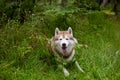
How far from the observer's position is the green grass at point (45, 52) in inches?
253

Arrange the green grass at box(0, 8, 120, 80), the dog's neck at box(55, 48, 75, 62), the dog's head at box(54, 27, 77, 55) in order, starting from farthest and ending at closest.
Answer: the dog's neck at box(55, 48, 75, 62), the dog's head at box(54, 27, 77, 55), the green grass at box(0, 8, 120, 80)

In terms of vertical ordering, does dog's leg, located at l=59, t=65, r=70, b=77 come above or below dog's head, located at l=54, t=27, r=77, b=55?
below

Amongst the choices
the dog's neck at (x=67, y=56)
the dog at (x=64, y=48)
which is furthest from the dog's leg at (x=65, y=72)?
the dog's neck at (x=67, y=56)

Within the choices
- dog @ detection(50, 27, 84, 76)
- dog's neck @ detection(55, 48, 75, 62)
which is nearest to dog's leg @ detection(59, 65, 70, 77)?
dog @ detection(50, 27, 84, 76)

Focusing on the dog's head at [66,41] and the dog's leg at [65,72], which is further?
the dog's head at [66,41]

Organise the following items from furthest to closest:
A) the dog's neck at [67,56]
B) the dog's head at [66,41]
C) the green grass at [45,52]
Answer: the dog's neck at [67,56], the dog's head at [66,41], the green grass at [45,52]

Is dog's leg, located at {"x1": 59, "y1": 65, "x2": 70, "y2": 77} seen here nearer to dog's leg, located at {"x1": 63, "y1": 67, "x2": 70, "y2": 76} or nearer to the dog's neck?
dog's leg, located at {"x1": 63, "y1": 67, "x2": 70, "y2": 76}

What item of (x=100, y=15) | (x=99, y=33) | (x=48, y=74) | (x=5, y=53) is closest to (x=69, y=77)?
(x=48, y=74)

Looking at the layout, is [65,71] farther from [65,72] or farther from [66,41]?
[66,41]

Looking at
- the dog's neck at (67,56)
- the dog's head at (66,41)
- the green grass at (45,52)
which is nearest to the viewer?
the green grass at (45,52)

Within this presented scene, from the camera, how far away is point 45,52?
7070mm

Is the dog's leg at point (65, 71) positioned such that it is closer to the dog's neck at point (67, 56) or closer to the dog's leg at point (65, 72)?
the dog's leg at point (65, 72)

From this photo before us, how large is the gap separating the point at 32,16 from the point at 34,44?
3.76ft

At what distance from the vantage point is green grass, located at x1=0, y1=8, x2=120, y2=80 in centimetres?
643
